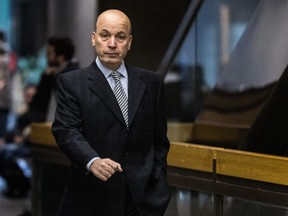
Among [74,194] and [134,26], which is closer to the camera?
[74,194]

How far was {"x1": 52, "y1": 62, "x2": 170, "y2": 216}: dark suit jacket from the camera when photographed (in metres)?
3.80

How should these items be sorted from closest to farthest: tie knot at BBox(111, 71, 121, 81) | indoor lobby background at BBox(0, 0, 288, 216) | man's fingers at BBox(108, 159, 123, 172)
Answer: man's fingers at BBox(108, 159, 123, 172) < tie knot at BBox(111, 71, 121, 81) < indoor lobby background at BBox(0, 0, 288, 216)

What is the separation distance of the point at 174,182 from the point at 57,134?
5.97 feet

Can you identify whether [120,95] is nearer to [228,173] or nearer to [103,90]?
[103,90]

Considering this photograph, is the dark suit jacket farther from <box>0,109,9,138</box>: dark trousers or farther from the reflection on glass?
<box>0,109,9,138</box>: dark trousers

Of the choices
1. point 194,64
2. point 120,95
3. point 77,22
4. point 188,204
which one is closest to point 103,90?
point 120,95

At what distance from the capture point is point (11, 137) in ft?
36.3

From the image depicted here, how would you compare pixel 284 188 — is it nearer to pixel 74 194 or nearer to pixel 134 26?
pixel 74 194

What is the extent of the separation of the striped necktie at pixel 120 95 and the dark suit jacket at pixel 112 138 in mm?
26

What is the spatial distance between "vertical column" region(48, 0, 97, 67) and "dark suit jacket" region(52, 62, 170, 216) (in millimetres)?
3045

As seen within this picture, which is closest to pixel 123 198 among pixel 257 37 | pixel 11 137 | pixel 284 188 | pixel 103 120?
pixel 103 120

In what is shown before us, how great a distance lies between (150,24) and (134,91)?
304 centimetres

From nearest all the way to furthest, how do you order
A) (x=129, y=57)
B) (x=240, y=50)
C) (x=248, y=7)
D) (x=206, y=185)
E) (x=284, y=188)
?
1. (x=284, y=188)
2. (x=206, y=185)
3. (x=129, y=57)
4. (x=240, y=50)
5. (x=248, y=7)

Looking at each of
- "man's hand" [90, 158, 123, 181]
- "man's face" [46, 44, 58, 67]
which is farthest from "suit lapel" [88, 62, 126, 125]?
"man's face" [46, 44, 58, 67]
